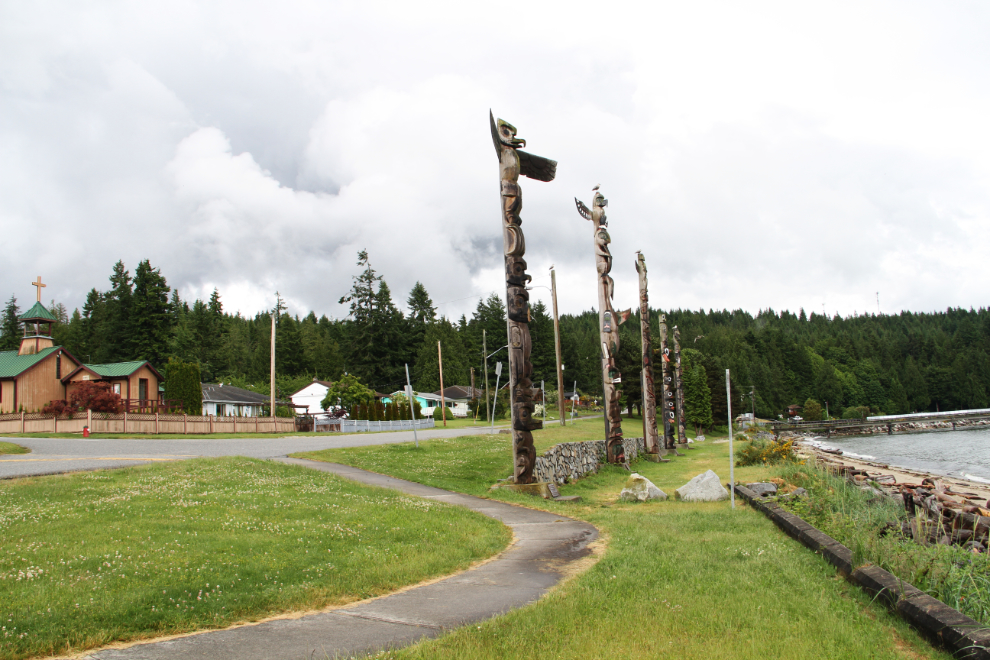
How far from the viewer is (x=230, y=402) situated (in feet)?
196

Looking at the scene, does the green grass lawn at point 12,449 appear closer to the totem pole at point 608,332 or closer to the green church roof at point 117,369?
the totem pole at point 608,332

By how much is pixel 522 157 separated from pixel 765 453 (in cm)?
1275

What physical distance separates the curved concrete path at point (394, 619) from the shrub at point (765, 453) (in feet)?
43.3

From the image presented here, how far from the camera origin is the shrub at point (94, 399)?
33.8 metres

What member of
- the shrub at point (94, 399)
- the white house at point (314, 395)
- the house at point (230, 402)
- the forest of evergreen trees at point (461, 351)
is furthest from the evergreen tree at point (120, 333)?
the shrub at point (94, 399)

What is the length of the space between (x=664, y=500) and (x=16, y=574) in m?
12.2

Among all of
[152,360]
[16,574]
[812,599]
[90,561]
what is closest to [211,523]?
[90,561]

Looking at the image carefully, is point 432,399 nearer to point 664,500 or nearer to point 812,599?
point 664,500

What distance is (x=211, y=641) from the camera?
5.05m

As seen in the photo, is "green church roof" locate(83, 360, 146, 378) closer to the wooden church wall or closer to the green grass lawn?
the wooden church wall

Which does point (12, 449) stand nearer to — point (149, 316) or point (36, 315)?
point (36, 315)

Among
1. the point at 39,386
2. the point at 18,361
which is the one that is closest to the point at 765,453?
the point at 39,386

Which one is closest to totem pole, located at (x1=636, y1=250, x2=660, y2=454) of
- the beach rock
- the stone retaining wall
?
the stone retaining wall

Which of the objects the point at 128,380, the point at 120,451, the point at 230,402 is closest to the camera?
the point at 120,451
